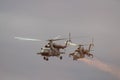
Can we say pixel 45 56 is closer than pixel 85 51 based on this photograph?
Yes

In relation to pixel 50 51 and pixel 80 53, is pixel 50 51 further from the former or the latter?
pixel 80 53

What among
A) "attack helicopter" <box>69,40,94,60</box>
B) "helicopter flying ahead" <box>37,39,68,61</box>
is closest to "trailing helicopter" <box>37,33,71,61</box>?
"helicopter flying ahead" <box>37,39,68,61</box>

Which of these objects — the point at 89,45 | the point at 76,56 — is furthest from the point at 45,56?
the point at 89,45

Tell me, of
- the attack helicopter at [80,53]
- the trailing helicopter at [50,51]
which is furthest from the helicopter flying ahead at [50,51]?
the attack helicopter at [80,53]

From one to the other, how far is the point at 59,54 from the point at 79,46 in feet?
8.57

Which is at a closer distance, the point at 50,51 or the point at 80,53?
the point at 50,51

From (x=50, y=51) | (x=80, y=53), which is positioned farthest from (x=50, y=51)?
(x=80, y=53)

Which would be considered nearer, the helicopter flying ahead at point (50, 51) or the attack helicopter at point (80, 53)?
the helicopter flying ahead at point (50, 51)

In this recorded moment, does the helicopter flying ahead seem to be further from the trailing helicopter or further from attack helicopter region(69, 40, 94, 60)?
attack helicopter region(69, 40, 94, 60)

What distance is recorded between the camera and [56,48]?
85.4ft

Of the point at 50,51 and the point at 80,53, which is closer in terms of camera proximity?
the point at 50,51

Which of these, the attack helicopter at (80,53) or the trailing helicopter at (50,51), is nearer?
the trailing helicopter at (50,51)

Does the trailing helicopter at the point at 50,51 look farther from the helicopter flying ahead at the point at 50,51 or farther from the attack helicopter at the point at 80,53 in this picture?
the attack helicopter at the point at 80,53

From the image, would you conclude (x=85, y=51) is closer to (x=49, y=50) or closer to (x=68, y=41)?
(x=68, y=41)
